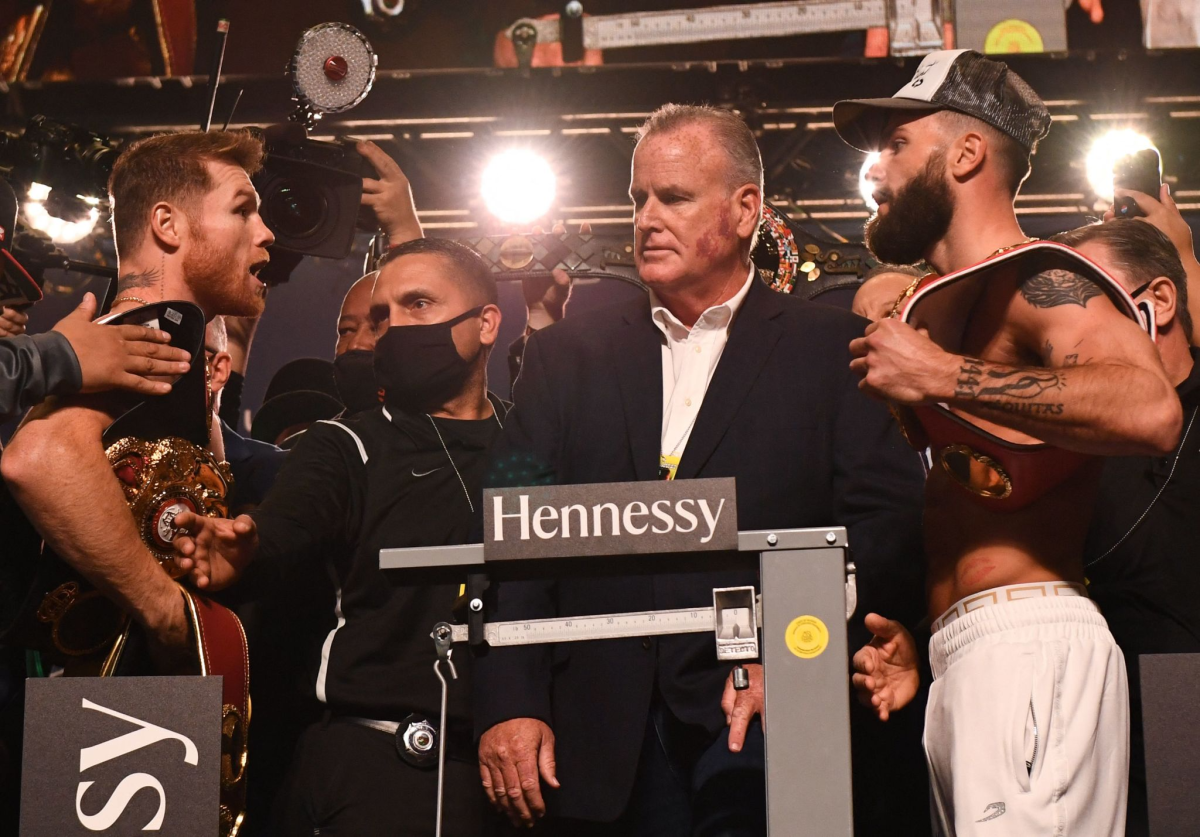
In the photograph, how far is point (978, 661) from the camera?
2.25m

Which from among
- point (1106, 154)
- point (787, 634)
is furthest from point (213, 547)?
point (1106, 154)

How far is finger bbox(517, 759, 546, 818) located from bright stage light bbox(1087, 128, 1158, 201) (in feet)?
15.6

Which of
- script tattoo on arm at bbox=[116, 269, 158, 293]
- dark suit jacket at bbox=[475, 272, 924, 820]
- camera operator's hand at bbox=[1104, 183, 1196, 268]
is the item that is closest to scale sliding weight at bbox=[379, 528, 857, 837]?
dark suit jacket at bbox=[475, 272, 924, 820]

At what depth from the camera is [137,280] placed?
3.11m

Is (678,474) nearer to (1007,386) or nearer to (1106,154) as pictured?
(1007,386)

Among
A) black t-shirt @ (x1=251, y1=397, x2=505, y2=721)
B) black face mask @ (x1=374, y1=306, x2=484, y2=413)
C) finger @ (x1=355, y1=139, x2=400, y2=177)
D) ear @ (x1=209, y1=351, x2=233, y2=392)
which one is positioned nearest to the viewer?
black t-shirt @ (x1=251, y1=397, x2=505, y2=721)

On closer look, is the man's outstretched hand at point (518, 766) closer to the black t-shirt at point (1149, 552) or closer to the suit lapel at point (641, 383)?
the suit lapel at point (641, 383)

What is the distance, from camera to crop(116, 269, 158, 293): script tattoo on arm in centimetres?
310

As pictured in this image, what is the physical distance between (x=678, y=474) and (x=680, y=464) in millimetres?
26

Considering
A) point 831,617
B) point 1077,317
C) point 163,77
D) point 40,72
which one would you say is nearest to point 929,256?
point 1077,317

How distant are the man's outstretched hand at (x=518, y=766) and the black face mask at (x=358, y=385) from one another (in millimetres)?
1879

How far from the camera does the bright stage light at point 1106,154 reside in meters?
5.83

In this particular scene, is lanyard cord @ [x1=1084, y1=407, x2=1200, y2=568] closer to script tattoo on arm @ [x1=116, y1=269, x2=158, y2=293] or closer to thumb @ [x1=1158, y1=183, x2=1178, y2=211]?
thumb @ [x1=1158, y1=183, x2=1178, y2=211]

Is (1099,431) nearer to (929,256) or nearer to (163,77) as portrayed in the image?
(929,256)
